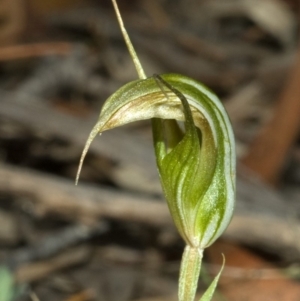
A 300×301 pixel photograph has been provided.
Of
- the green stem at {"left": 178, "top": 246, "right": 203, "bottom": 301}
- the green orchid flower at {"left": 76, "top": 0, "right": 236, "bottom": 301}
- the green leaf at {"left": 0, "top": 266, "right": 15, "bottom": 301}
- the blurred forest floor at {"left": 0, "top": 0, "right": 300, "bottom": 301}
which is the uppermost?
the green orchid flower at {"left": 76, "top": 0, "right": 236, "bottom": 301}

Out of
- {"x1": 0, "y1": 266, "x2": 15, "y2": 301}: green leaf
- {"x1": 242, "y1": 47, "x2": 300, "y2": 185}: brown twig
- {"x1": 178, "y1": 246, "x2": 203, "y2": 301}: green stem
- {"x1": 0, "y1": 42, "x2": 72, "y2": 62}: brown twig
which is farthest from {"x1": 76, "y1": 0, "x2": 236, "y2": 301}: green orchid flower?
{"x1": 0, "y1": 42, "x2": 72, "y2": 62}: brown twig

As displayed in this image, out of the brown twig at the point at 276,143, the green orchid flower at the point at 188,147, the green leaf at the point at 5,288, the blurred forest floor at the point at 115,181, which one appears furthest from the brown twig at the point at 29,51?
the green orchid flower at the point at 188,147

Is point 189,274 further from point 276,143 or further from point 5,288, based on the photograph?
point 276,143

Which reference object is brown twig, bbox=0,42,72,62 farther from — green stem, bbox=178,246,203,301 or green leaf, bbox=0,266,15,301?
green stem, bbox=178,246,203,301

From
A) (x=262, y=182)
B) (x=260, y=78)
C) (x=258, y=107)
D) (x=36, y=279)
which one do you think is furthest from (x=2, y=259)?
(x=260, y=78)

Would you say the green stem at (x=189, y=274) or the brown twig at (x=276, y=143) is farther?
the brown twig at (x=276, y=143)

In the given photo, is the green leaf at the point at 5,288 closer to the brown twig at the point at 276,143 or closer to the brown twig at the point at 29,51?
the brown twig at the point at 276,143

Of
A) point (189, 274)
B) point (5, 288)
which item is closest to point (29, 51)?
point (5, 288)
